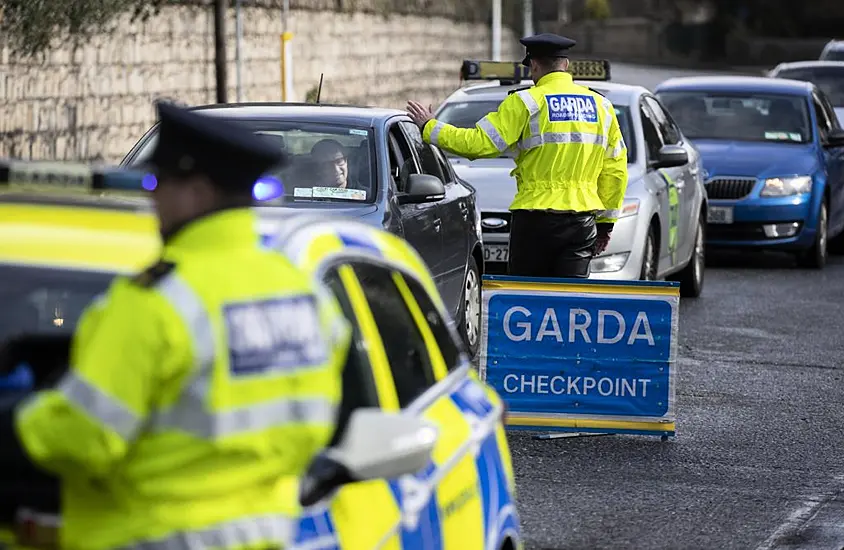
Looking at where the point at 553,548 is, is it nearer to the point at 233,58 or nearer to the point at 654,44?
the point at 233,58

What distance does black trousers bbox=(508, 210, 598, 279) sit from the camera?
8.93m

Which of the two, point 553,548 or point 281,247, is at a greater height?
point 281,247

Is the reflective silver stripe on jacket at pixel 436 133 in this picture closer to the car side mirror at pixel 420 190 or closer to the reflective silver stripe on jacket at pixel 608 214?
the car side mirror at pixel 420 190

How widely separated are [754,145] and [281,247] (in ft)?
44.5

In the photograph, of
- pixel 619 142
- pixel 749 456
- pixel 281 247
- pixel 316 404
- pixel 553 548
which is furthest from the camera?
pixel 619 142

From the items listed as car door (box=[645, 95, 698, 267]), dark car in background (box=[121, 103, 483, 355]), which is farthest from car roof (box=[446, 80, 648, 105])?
dark car in background (box=[121, 103, 483, 355])

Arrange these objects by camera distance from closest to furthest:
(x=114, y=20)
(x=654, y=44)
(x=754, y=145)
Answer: (x=754, y=145) < (x=114, y=20) < (x=654, y=44)

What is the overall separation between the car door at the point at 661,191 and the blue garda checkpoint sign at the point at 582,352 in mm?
4488

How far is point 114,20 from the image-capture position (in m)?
20.4

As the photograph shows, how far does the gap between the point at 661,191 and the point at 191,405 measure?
33.9 feet

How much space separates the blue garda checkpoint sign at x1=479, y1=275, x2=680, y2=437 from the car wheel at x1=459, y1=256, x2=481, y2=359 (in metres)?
2.41

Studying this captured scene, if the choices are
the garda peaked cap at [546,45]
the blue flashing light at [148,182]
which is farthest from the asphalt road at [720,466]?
the blue flashing light at [148,182]

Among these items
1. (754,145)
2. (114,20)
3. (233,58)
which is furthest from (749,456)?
(233,58)

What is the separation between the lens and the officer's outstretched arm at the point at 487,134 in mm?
8727
